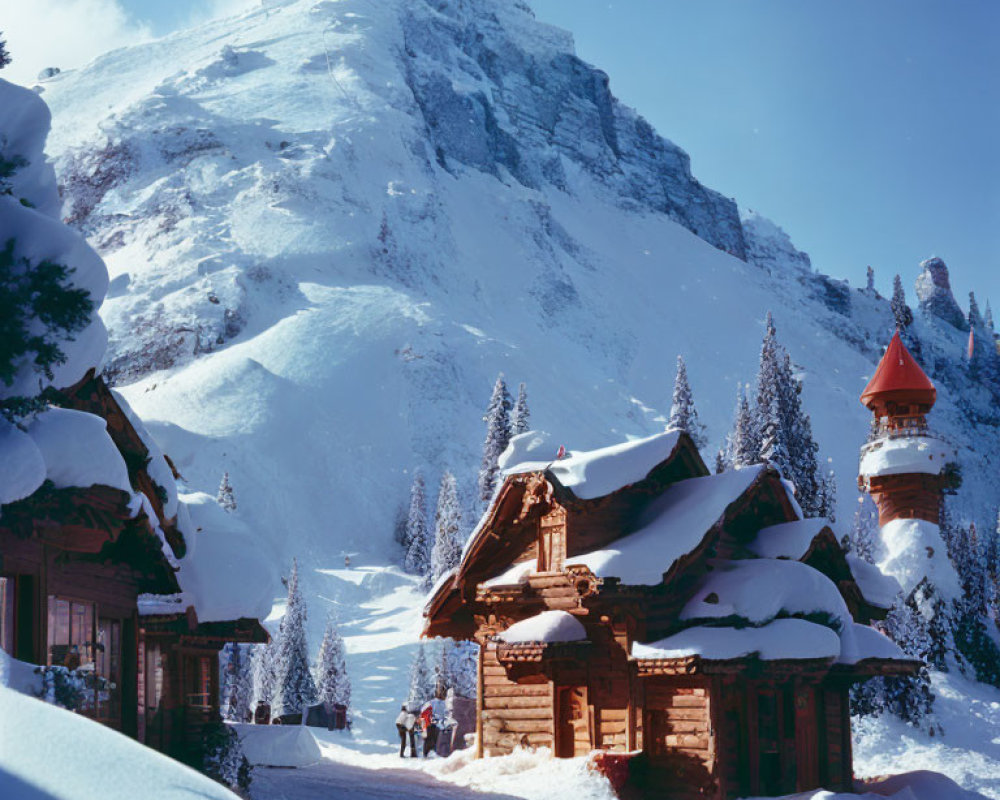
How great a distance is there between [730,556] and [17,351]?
48.4 feet

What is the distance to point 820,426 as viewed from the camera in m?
137

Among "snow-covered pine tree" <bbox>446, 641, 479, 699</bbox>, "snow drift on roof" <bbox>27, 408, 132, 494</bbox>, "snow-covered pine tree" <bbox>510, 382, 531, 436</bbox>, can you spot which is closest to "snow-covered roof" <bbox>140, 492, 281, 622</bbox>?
"snow drift on roof" <bbox>27, 408, 132, 494</bbox>

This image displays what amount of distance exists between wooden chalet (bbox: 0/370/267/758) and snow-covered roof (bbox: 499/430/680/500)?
6.04 metres

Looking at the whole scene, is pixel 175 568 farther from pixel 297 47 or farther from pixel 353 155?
pixel 297 47

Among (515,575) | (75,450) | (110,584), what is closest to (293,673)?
(515,575)

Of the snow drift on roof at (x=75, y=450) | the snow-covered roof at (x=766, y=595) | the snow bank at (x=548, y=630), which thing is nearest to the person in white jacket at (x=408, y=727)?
the snow bank at (x=548, y=630)

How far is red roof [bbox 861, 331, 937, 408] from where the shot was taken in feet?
140

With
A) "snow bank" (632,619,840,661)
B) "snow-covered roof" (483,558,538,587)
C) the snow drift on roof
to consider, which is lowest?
"snow bank" (632,619,840,661)

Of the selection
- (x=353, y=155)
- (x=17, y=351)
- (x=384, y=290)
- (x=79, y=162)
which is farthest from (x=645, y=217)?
(x=17, y=351)

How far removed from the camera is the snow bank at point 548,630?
20031 mm

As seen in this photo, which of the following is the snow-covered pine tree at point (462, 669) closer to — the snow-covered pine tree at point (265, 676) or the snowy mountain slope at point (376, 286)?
the snowy mountain slope at point (376, 286)

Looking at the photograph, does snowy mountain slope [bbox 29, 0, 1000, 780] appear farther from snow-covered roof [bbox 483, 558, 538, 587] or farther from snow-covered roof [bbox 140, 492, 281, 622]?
snow-covered roof [bbox 140, 492, 281, 622]

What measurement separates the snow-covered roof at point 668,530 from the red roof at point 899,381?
76.8ft

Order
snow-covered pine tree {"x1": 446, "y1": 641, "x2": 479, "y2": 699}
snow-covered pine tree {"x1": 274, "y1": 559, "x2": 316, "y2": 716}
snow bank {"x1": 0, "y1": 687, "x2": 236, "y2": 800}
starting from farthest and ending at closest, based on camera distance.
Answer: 1. snow-covered pine tree {"x1": 274, "y1": 559, "x2": 316, "y2": 716}
2. snow-covered pine tree {"x1": 446, "y1": 641, "x2": 479, "y2": 699}
3. snow bank {"x1": 0, "y1": 687, "x2": 236, "y2": 800}
